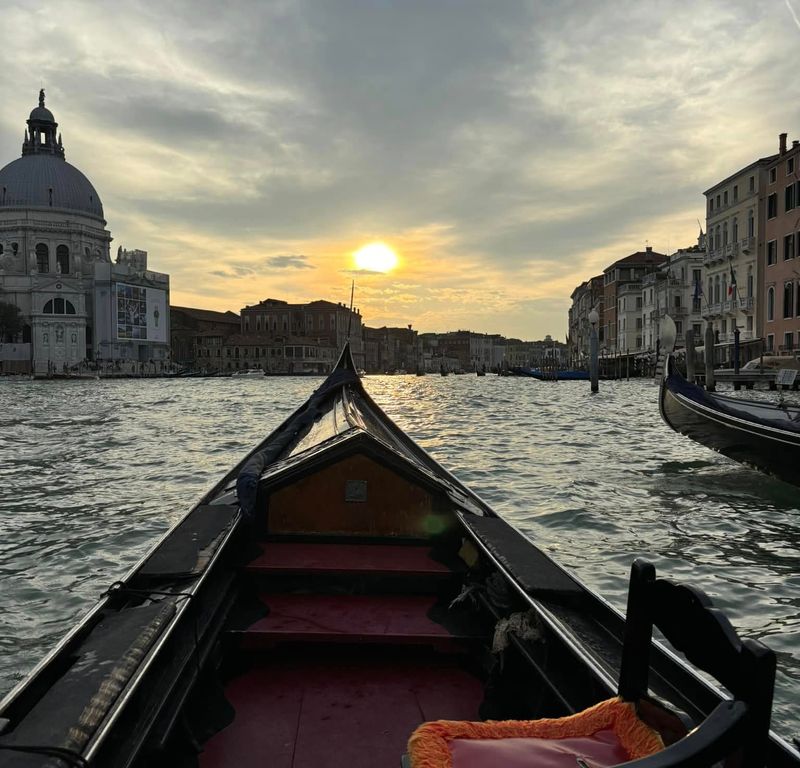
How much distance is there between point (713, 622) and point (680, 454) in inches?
296

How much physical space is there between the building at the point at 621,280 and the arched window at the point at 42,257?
40417 mm

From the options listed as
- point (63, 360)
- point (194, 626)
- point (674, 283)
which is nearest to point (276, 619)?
point (194, 626)

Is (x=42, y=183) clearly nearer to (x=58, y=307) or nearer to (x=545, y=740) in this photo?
(x=58, y=307)

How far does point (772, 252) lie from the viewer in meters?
21.3

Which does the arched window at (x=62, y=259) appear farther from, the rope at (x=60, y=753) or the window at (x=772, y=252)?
the rope at (x=60, y=753)

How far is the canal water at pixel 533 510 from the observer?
3.16 meters

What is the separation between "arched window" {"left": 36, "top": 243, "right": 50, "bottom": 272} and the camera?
50812 mm

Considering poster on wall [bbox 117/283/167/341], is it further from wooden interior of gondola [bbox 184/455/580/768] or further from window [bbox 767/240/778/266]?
wooden interior of gondola [bbox 184/455/580/768]

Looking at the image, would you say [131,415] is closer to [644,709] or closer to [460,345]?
[644,709]

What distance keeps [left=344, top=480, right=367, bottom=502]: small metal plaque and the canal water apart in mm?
1351

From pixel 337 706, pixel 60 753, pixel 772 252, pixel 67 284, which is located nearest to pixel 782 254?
pixel 772 252

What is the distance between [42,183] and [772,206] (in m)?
49.4

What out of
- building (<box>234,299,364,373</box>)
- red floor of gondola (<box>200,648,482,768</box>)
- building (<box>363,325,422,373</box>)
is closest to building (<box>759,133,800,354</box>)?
red floor of gondola (<box>200,648,482,768</box>)

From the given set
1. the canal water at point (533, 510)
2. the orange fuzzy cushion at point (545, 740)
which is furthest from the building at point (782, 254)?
the orange fuzzy cushion at point (545, 740)
